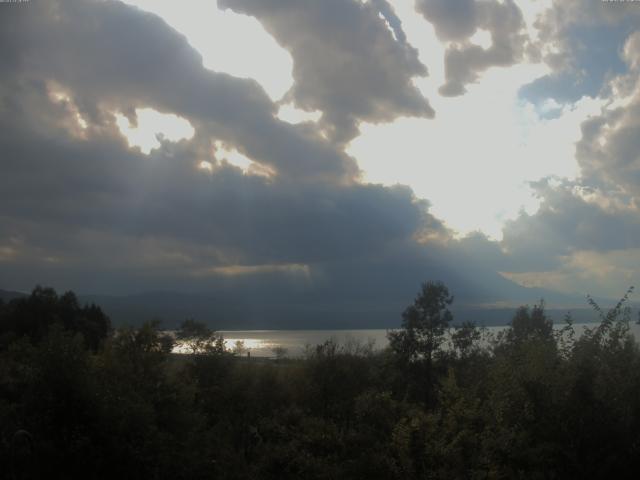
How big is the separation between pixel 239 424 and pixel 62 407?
1849cm

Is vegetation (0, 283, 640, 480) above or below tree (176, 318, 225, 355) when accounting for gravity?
below

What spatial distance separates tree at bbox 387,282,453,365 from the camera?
3694cm

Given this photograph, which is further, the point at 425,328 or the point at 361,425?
the point at 425,328

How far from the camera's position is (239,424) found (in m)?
31.4

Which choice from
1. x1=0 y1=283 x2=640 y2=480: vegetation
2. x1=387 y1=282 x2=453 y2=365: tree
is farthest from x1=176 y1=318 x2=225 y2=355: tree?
x1=0 y1=283 x2=640 y2=480: vegetation

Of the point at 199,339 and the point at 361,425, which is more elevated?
the point at 199,339

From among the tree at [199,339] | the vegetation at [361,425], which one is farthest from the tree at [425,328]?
the vegetation at [361,425]

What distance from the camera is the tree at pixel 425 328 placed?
1454 inches

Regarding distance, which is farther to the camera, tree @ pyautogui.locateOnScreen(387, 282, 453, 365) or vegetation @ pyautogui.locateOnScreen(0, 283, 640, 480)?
tree @ pyautogui.locateOnScreen(387, 282, 453, 365)

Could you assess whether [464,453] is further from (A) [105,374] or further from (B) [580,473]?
(A) [105,374]

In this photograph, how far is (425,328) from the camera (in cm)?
3691

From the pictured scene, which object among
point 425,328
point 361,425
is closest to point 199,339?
point 425,328

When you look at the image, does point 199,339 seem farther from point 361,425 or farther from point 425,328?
point 361,425

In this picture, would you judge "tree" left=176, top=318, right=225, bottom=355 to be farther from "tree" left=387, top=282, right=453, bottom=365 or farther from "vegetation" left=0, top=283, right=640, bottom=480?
"vegetation" left=0, top=283, right=640, bottom=480
